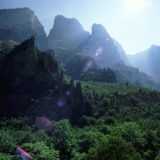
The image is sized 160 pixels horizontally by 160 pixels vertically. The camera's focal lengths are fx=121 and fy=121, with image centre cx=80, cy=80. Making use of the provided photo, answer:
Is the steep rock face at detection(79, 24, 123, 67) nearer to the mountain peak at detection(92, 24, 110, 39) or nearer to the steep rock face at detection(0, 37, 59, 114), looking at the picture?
the mountain peak at detection(92, 24, 110, 39)

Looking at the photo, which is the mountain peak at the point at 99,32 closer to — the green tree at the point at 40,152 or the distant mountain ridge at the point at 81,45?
the distant mountain ridge at the point at 81,45

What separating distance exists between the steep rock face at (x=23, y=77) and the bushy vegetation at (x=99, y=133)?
891 cm

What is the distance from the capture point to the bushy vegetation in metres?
13.8

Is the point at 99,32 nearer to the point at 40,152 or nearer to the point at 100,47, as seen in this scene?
the point at 100,47

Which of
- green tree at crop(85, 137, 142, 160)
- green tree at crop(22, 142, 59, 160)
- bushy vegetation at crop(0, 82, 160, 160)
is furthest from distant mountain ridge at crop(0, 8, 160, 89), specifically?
green tree at crop(85, 137, 142, 160)

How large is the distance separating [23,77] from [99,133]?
129ft

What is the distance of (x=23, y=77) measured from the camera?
49.9m

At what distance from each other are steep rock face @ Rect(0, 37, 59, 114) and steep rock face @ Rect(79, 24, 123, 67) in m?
128

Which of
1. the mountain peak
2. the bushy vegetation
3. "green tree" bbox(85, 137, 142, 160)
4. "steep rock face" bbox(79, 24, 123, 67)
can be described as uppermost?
the mountain peak

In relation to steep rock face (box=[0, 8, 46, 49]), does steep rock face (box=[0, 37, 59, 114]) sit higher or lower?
lower

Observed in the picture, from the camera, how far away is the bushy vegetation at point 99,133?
13.8 m

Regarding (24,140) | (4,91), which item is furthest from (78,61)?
(24,140)

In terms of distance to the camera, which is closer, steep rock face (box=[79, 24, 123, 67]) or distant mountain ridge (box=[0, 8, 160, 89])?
distant mountain ridge (box=[0, 8, 160, 89])

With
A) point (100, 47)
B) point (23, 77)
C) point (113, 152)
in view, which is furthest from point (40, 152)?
point (100, 47)
